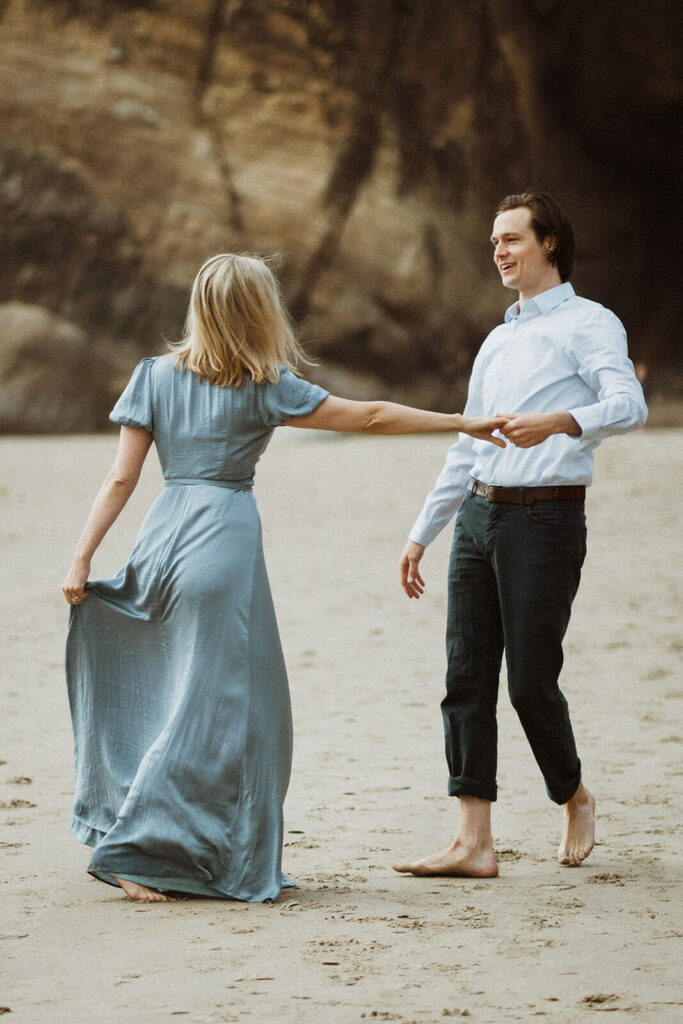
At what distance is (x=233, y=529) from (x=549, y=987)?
130 centimetres

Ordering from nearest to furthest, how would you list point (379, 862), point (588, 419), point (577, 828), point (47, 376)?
point (588, 419)
point (577, 828)
point (379, 862)
point (47, 376)

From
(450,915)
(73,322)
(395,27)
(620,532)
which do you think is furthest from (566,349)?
(395,27)

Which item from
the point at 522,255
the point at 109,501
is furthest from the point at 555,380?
the point at 109,501

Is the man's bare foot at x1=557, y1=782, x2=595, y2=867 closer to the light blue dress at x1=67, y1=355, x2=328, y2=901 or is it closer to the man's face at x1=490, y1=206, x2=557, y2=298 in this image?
the light blue dress at x1=67, y1=355, x2=328, y2=901

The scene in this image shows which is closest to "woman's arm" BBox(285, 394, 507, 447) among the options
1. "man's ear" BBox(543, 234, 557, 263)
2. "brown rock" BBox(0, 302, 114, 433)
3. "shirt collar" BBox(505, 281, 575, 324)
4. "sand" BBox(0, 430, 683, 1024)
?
"shirt collar" BBox(505, 281, 575, 324)

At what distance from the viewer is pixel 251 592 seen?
3238 millimetres

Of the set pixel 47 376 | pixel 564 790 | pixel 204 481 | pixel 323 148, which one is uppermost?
pixel 323 148

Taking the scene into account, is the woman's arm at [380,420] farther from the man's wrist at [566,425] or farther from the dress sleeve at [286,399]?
the man's wrist at [566,425]

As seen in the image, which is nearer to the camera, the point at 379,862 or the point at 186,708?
the point at 186,708

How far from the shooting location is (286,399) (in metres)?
3.22

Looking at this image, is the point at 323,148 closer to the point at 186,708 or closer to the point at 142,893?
the point at 186,708

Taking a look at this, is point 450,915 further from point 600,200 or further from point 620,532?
point 600,200

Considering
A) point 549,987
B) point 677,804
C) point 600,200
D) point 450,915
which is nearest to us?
point 549,987

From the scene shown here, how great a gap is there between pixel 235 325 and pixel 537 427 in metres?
0.75
